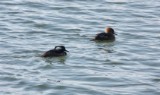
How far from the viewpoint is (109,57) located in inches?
748

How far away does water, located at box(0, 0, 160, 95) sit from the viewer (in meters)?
16.3

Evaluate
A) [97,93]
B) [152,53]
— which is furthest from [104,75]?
[152,53]

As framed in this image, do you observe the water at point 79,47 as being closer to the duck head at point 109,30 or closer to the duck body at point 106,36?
the duck body at point 106,36

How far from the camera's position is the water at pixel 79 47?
1630 centimetres

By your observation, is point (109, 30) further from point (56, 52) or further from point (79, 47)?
point (56, 52)

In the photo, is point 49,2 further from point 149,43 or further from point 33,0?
point 149,43

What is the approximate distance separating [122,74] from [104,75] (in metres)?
0.44

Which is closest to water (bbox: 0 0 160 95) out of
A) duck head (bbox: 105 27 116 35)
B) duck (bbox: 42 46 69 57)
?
duck (bbox: 42 46 69 57)

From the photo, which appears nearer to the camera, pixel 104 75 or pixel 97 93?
pixel 97 93

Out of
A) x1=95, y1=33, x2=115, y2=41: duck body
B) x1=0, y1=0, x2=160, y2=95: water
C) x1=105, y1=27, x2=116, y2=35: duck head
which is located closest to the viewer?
x1=0, y1=0, x2=160, y2=95: water

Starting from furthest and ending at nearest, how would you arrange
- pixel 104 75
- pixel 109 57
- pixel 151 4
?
pixel 151 4 < pixel 109 57 < pixel 104 75

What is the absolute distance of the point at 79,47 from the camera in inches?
780

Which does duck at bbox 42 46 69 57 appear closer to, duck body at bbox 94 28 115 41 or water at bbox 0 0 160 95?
water at bbox 0 0 160 95

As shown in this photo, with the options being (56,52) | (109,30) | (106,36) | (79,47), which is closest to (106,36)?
(106,36)
